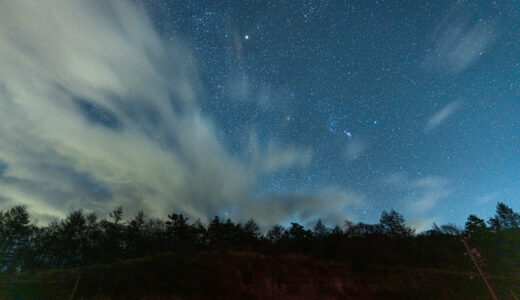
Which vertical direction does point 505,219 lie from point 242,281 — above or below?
above

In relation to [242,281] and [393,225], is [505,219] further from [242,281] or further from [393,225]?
[242,281]

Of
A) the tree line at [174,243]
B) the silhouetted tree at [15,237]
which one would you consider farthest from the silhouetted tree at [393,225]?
the silhouetted tree at [15,237]

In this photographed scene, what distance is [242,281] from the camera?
32219 millimetres

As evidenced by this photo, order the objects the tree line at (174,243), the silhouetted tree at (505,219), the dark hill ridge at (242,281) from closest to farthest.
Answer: the dark hill ridge at (242,281) < the tree line at (174,243) < the silhouetted tree at (505,219)

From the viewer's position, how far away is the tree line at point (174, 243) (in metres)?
48.6

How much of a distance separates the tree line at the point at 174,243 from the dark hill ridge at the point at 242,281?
7.36m

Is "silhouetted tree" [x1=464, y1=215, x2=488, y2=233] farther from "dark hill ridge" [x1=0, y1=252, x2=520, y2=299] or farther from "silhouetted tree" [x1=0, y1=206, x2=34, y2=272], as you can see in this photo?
"silhouetted tree" [x1=0, y1=206, x2=34, y2=272]

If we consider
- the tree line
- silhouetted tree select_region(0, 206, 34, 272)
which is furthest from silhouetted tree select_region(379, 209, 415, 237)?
silhouetted tree select_region(0, 206, 34, 272)

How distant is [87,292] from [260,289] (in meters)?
21.6

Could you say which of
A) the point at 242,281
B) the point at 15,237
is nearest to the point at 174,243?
the point at 242,281

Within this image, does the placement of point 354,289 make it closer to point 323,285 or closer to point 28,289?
point 323,285

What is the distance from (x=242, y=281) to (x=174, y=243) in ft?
92.3

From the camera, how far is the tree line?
159 feet

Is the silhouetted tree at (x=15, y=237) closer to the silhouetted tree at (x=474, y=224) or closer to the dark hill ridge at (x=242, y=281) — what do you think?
the dark hill ridge at (x=242, y=281)
